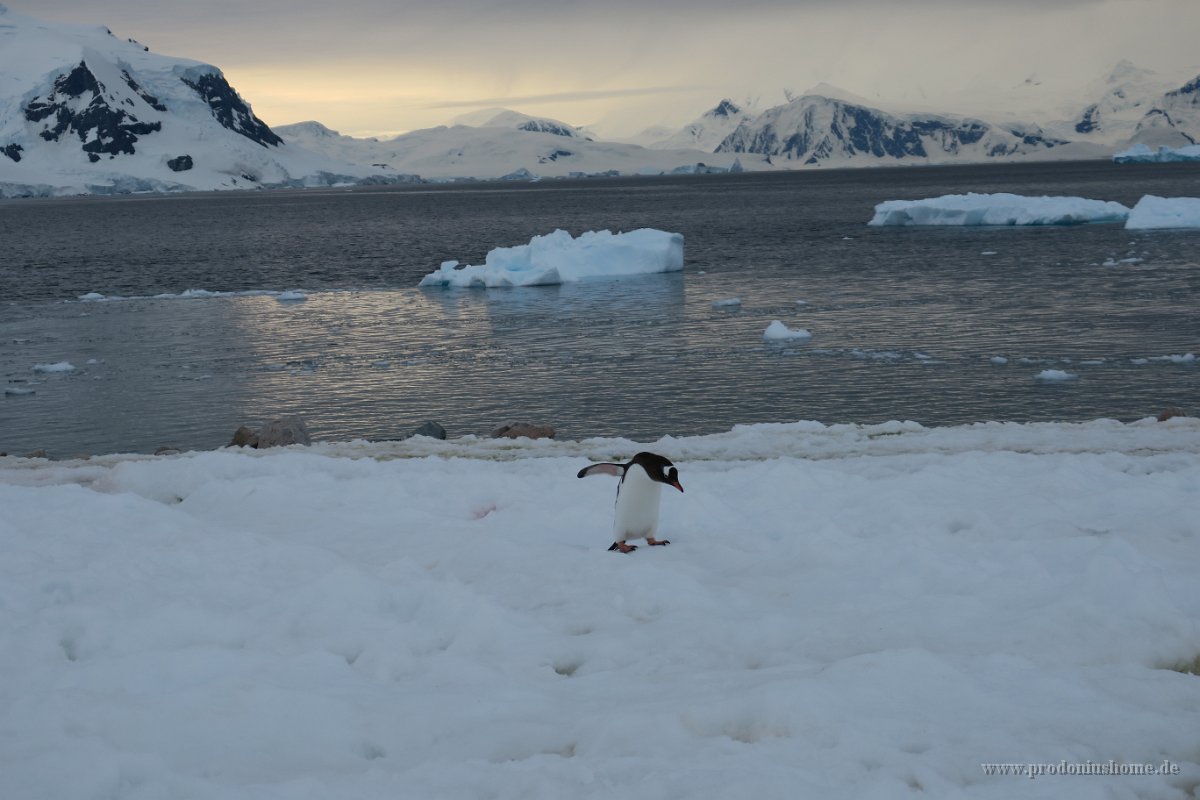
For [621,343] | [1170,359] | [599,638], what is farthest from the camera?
[621,343]

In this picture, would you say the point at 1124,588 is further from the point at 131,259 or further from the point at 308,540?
the point at 131,259

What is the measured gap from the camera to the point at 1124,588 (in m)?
7.42

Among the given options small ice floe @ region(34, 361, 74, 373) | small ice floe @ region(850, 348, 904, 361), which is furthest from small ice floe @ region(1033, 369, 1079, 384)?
small ice floe @ region(34, 361, 74, 373)

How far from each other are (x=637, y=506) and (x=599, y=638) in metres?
2.16

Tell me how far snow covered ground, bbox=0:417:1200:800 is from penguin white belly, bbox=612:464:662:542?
0.32m

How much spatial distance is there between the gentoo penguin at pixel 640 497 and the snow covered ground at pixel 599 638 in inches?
12.2

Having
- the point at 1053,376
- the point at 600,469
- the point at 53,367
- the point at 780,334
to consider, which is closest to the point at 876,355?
the point at 780,334

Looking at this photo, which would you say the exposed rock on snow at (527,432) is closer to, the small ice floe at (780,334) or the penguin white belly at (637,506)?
the penguin white belly at (637,506)

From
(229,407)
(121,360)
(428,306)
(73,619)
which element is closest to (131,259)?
(428,306)

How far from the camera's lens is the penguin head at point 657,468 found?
9.01m

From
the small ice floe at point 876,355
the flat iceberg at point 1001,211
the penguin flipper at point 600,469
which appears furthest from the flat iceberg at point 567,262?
the penguin flipper at point 600,469

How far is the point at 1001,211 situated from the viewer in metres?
75.9

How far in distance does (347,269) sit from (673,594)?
56.0 m

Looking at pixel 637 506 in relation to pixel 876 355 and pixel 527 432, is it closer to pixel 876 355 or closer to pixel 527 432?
pixel 527 432
